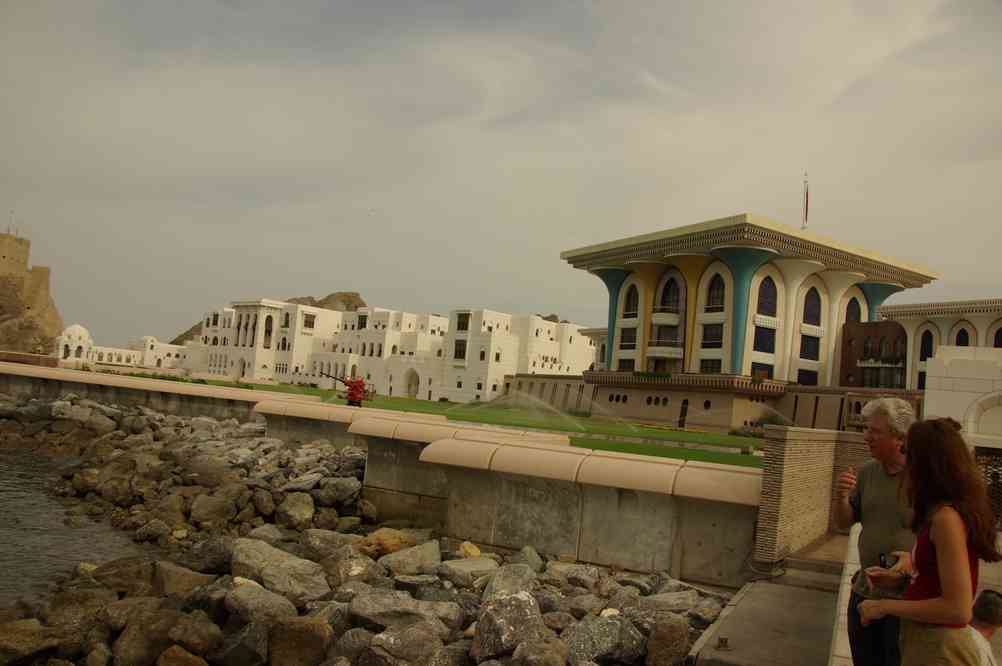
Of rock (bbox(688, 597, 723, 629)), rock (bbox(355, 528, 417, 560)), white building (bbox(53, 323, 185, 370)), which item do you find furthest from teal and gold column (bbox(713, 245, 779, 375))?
white building (bbox(53, 323, 185, 370))

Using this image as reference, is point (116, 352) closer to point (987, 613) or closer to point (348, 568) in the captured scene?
point (348, 568)

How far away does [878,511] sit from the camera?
493 centimetres

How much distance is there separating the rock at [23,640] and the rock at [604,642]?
601 centimetres

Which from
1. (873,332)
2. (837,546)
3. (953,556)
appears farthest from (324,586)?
(873,332)

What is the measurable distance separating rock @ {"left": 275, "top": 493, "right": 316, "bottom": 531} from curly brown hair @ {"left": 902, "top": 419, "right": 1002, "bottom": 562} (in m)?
12.8

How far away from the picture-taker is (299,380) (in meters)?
82.1

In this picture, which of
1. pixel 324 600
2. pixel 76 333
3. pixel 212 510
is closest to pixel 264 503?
pixel 212 510

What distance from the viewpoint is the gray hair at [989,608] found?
3.68 metres

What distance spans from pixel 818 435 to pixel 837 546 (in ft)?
5.29

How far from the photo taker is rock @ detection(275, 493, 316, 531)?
48.1 feet

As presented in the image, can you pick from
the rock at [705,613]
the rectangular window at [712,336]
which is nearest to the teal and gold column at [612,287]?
the rectangular window at [712,336]

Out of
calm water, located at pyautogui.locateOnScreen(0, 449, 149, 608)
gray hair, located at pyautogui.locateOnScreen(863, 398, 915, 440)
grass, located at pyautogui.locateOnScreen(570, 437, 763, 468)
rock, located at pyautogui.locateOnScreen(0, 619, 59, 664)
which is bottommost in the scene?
calm water, located at pyautogui.locateOnScreen(0, 449, 149, 608)

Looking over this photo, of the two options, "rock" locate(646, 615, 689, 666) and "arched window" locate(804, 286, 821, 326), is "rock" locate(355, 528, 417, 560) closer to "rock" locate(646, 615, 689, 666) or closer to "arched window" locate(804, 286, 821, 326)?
"rock" locate(646, 615, 689, 666)

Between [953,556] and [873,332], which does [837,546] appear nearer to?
[953,556]
